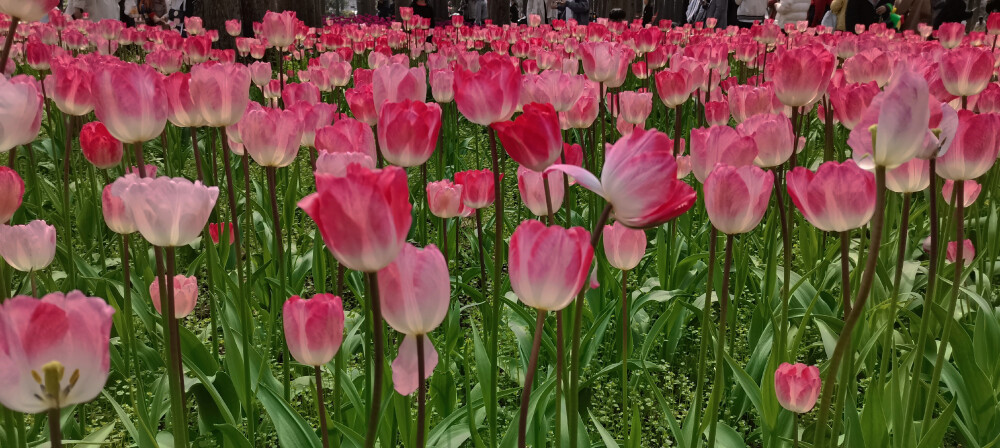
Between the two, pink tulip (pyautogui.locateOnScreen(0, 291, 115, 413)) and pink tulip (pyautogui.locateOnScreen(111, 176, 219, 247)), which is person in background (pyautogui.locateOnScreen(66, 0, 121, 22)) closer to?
pink tulip (pyautogui.locateOnScreen(111, 176, 219, 247))

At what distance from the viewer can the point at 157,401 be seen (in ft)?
6.05

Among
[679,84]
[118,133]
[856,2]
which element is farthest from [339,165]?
[856,2]

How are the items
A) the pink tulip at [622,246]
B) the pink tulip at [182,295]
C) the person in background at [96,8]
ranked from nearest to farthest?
the pink tulip at [622,246], the pink tulip at [182,295], the person in background at [96,8]

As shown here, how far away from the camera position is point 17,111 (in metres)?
1.23

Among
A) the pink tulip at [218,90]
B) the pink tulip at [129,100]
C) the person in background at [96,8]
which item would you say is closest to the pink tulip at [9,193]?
the pink tulip at [129,100]

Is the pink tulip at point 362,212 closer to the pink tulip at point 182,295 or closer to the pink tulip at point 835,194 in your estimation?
the pink tulip at point 835,194

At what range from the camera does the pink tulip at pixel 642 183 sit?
90cm

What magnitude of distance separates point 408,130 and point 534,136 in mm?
284

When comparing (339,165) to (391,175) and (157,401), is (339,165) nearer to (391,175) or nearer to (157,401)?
(391,175)

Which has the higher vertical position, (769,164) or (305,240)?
(769,164)

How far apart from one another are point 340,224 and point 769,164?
135 centimetres

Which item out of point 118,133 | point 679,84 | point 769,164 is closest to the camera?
point 118,133

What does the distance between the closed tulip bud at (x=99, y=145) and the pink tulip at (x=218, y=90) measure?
32.9 inches

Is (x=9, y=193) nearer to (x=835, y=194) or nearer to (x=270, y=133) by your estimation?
(x=270, y=133)
